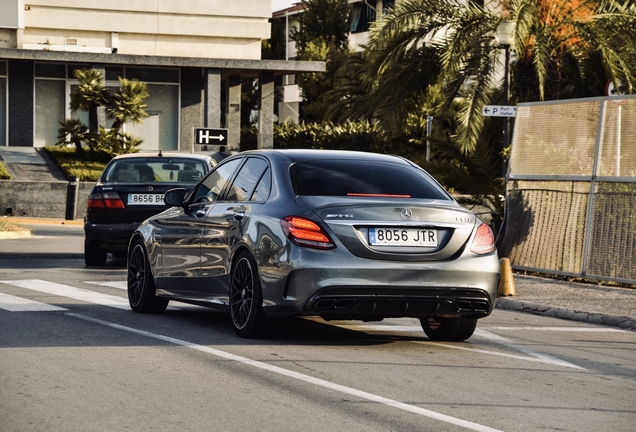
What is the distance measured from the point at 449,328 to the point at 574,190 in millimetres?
6898

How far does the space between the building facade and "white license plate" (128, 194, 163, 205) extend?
86.4 ft

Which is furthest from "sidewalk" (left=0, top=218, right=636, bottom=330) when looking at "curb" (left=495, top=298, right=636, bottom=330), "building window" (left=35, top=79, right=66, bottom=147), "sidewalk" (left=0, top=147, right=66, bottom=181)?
"building window" (left=35, top=79, right=66, bottom=147)

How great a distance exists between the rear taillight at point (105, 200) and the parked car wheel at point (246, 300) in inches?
310

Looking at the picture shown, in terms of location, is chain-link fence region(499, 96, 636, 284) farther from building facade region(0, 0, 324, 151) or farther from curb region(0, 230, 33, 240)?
building facade region(0, 0, 324, 151)

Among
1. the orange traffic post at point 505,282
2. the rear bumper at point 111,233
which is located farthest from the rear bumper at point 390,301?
the rear bumper at point 111,233

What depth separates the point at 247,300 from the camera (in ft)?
32.2

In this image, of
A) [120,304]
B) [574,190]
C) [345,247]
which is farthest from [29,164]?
[345,247]

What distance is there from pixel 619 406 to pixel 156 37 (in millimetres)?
41095

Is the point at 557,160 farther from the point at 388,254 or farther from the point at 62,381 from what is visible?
the point at 62,381

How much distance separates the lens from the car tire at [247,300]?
9.59m

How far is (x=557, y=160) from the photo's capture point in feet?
56.3

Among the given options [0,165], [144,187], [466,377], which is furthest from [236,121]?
[466,377]

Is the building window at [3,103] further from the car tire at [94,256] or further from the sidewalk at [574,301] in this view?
the sidewalk at [574,301]

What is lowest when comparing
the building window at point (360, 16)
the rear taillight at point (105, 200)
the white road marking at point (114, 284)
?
the white road marking at point (114, 284)
